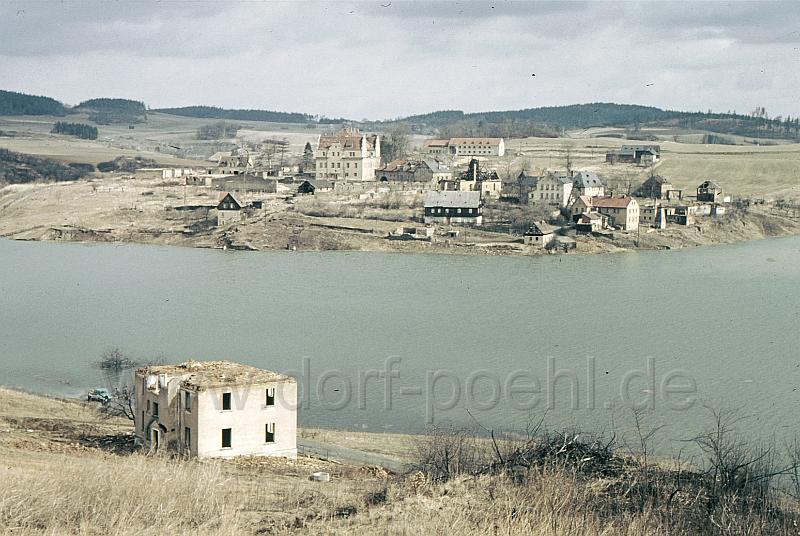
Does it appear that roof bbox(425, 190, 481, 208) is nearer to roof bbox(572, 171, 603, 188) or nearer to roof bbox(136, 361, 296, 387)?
roof bbox(572, 171, 603, 188)

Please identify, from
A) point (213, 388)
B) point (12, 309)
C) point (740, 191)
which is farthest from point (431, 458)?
point (740, 191)

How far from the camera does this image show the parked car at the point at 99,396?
11706 mm

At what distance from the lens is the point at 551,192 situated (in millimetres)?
30766

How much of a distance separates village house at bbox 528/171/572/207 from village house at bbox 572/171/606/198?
37cm

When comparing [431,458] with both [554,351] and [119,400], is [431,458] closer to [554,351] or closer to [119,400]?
[119,400]

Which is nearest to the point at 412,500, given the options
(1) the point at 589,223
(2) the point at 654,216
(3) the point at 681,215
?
(1) the point at 589,223

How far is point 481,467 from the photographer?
7035mm

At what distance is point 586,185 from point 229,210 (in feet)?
35.4

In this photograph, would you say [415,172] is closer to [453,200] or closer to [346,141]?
[346,141]

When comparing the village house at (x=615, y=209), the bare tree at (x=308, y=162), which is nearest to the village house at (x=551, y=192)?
the village house at (x=615, y=209)

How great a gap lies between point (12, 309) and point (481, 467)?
13065 mm

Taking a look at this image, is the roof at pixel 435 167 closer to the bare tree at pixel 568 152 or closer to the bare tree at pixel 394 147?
the bare tree at pixel 394 147

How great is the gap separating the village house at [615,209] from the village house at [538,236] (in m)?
1.89

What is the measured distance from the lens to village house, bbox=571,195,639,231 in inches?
1131
